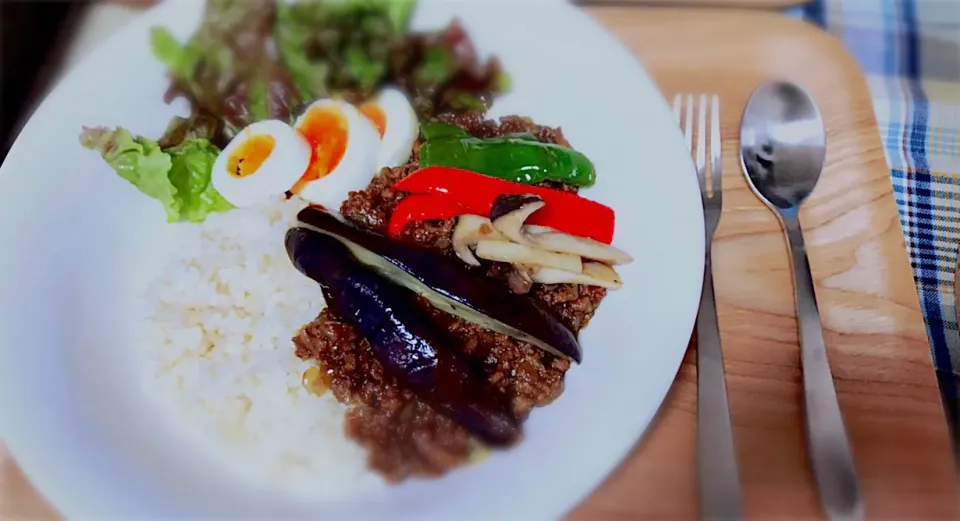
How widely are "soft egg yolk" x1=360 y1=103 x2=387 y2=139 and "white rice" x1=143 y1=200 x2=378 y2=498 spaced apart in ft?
1.02

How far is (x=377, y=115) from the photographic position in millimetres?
2021

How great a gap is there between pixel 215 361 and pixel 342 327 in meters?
0.37

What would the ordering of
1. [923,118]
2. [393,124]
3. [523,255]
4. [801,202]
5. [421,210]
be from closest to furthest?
[523,255] → [421,210] → [801,202] → [393,124] → [923,118]

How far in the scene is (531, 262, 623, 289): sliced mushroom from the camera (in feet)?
5.54

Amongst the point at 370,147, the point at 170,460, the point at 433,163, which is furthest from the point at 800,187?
the point at 170,460

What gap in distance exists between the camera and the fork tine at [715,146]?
1.91 meters

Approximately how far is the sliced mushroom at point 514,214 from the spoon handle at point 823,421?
0.69 metres

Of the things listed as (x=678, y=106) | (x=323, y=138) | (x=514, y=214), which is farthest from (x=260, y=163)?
(x=678, y=106)

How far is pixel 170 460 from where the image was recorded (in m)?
1.66

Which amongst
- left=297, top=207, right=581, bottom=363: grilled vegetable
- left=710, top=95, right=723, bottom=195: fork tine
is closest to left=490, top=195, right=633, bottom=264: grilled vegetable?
left=297, top=207, right=581, bottom=363: grilled vegetable

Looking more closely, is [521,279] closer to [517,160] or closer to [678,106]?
[517,160]

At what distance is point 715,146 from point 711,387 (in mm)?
695

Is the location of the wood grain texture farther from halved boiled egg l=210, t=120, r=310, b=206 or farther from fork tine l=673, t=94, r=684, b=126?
halved boiled egg l=210, t=120, r=310, b=206

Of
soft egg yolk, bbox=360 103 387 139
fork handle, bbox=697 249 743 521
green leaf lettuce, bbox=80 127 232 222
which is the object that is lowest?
fork handle, bbox=697 249 743 521
